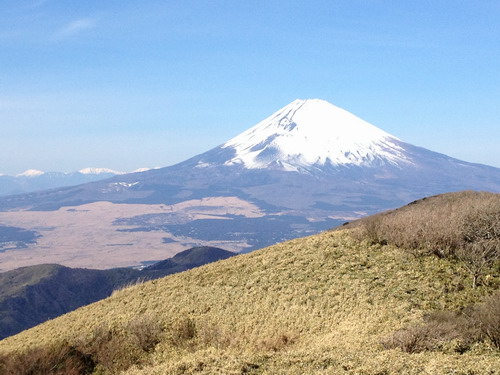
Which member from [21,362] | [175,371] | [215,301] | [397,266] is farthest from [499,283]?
[21,362]

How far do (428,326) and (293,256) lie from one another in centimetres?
1389

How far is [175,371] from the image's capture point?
15.0 metres

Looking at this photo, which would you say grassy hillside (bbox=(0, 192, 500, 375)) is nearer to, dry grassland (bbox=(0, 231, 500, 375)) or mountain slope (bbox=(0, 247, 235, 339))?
dry grassland (bbox=(0, 231, 500, 375))

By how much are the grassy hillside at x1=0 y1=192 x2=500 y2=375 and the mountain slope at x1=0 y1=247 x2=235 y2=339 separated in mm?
102453

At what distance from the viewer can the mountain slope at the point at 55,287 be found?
133 metres

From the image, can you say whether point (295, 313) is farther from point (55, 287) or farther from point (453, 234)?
point (55, 287)

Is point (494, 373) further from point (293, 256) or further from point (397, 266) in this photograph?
point (293, 256)

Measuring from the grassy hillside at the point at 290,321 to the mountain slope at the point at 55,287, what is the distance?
10245cm

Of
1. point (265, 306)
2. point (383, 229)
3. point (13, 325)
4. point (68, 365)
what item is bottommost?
point (13, 325)

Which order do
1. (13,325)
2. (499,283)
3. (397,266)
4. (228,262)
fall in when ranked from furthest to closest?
(13,325), (228,262), (397,266), (499,283)

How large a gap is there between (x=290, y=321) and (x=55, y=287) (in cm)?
14611

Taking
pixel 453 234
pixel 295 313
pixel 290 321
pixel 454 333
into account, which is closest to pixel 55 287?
pixel 295 313

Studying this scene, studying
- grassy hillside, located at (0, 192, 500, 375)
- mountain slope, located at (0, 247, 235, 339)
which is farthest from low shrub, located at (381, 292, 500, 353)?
mountain slope, located at (0, 247, 235, 339)

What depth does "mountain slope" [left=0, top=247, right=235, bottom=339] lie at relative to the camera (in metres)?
133
